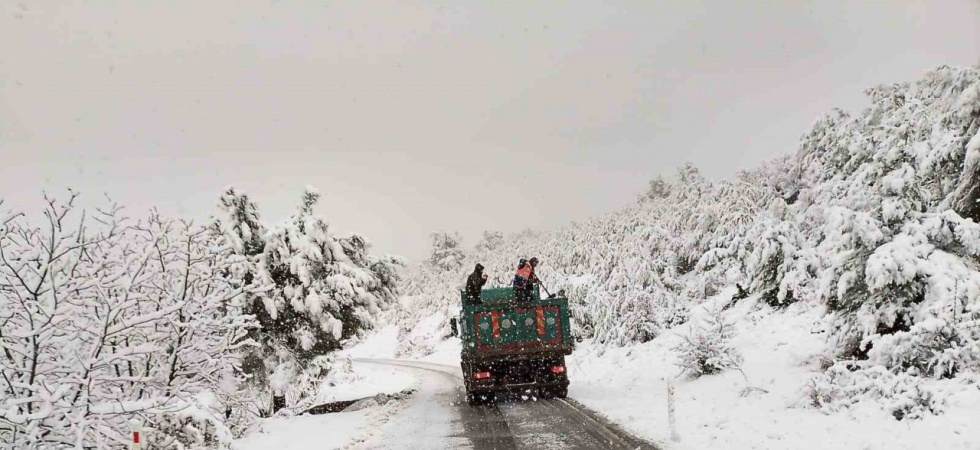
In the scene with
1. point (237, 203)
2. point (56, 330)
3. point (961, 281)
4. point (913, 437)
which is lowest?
point (913, 437)

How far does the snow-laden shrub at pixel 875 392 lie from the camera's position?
8.04m

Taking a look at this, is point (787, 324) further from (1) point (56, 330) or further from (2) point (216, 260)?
(1) point (56, 330)

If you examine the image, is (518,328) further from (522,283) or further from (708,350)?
(708,350)

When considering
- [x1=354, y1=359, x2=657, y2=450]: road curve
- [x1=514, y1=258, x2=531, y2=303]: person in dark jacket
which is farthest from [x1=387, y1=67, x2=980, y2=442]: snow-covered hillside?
[x1=514, y1=258, x2=531, y2=303]: person in dark jacket

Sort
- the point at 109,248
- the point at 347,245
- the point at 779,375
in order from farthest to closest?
the point at 347,245 → the point at 779,375 → the point at 109,248

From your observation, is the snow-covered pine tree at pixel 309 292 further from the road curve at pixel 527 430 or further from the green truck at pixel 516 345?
the road curve at pixel 527 430

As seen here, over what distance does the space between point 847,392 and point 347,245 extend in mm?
11277

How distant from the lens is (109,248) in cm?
703

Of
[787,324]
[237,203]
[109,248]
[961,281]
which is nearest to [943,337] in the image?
[961,281]

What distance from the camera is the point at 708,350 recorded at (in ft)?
43.6

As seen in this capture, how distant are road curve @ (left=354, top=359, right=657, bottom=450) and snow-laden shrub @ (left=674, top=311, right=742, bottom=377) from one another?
291 centimetres

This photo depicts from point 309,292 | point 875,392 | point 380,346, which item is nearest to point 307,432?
point 309,292

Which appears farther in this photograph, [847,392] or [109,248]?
[847,392]

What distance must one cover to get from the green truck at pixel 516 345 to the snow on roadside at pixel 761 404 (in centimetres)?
108
